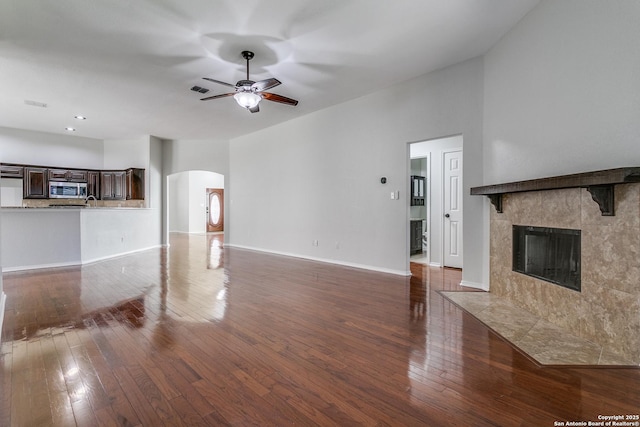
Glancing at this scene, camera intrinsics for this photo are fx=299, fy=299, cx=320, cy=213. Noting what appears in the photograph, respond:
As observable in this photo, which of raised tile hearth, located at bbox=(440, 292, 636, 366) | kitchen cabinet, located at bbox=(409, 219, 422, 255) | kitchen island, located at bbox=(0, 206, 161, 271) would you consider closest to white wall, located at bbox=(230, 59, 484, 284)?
raised tile hearth, located at bbox=(440, 292, 636, 366)

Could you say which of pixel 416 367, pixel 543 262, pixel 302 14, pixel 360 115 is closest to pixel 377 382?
pixel 416 367

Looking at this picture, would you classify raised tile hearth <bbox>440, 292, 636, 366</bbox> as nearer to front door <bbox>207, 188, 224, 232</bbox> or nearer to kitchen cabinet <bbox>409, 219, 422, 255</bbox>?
kitchen cabinet <bbox>409, 219, 422, 255</bbox>

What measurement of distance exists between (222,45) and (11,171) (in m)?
7.63

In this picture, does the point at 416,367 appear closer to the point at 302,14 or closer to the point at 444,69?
the point at 302,14

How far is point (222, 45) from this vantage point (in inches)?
145

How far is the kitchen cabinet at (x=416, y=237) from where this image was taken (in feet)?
21.8

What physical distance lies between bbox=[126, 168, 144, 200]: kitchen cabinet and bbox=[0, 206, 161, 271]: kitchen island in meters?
1.46

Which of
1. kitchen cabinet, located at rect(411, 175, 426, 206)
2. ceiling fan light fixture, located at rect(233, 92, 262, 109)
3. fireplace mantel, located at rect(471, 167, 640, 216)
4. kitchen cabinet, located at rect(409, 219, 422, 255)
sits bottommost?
kitchen cabinet, located at rect(409, 219, 422, 255)

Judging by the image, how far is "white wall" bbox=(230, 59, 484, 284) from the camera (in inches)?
165

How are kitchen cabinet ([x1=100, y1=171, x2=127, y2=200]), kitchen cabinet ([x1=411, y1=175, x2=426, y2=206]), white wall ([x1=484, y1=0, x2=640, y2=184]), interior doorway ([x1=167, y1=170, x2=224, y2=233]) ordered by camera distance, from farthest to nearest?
1. interior doorway ([x1=167, y1=170, x2=224, y2=233])
2. kitchen cabinet ([x1=100, y1=171, x2=127, y2=200])
3. kitchen cabinet ([x1=411, y1=175, x2=426, y2=206])
4. white wall ([x1=484, y1=0, x2=640, y2=184])

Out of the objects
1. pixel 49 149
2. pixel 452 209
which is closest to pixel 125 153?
pixel 49 149

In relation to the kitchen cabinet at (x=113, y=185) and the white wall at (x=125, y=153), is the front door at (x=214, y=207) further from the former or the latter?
the kitchen cabinet at (x=113, y=185)

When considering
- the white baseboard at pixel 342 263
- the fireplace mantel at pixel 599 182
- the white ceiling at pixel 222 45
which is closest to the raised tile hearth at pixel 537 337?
the fireplace mantel at pixel 599 182

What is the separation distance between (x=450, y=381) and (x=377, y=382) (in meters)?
0.46
